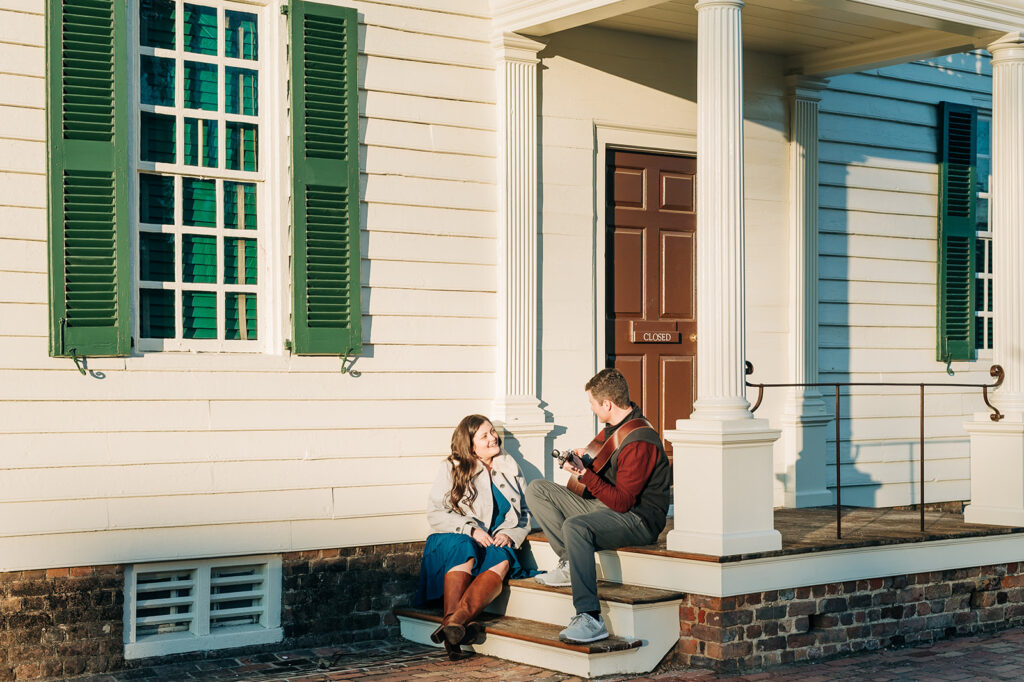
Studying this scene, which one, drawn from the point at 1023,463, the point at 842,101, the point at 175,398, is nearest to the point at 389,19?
the point at 175,398

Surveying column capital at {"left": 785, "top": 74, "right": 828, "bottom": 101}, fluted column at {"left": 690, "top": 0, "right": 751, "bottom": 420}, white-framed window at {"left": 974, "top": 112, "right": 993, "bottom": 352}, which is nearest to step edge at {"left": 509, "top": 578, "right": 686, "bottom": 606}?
fluted column at {"left": 690, "top": 0, "right": 751, "bottom": 420}

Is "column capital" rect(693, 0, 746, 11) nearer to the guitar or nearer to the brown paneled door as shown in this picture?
the brown paneled door

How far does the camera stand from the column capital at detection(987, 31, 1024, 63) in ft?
28.9

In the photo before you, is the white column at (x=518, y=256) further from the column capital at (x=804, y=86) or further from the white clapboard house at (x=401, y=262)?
the column capital at (x=804, y=86)

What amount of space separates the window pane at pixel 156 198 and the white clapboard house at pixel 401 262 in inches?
0.5

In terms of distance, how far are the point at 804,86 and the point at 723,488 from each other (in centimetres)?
410

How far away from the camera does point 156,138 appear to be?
746 cm

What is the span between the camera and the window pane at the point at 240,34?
7723 millimetres

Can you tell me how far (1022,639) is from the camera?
8.22 metres

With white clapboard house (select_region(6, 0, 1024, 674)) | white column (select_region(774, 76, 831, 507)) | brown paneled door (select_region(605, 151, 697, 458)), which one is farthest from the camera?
white column (select_region(774, 76, 831, 507))

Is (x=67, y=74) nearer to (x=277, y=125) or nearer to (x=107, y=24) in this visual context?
(x=107, y=24)

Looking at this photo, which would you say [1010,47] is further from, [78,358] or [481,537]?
[78,358]

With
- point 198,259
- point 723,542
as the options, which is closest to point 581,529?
point 723,542

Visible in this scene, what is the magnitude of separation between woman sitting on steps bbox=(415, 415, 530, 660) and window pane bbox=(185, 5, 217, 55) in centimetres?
270
